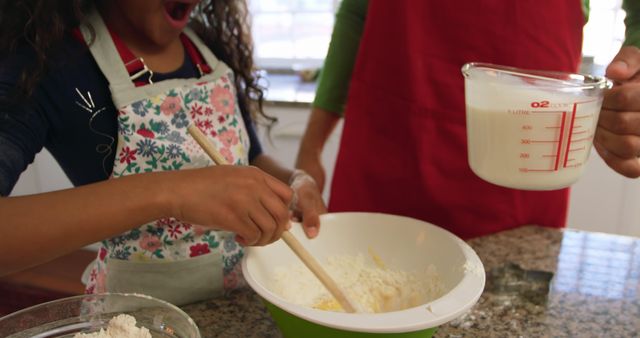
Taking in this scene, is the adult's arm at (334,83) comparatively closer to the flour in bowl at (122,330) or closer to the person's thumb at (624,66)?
the person's thumb at (624,66)

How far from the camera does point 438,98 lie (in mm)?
1111

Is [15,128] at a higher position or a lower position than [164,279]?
higher

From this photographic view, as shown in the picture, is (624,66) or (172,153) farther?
(172,153)

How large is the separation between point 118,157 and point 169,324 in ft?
1.04

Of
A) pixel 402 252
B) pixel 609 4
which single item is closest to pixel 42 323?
pixel 402 252

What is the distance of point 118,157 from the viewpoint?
0.84 m

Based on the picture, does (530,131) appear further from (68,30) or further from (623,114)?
(68,30)

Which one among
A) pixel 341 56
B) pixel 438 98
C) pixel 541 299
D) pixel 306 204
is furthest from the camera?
pixel 341 56

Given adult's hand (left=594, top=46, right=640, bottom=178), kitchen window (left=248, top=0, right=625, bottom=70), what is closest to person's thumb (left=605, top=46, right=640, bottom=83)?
adult's hand (left=594, top=46, right=640, bottom=178)

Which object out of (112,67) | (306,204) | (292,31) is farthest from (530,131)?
(292,31)

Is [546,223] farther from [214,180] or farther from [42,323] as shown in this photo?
[42,323]

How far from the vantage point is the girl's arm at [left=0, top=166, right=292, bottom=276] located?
0.65 meters

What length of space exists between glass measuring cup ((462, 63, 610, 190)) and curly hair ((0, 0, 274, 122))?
51 centimetres

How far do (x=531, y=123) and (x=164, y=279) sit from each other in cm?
60
